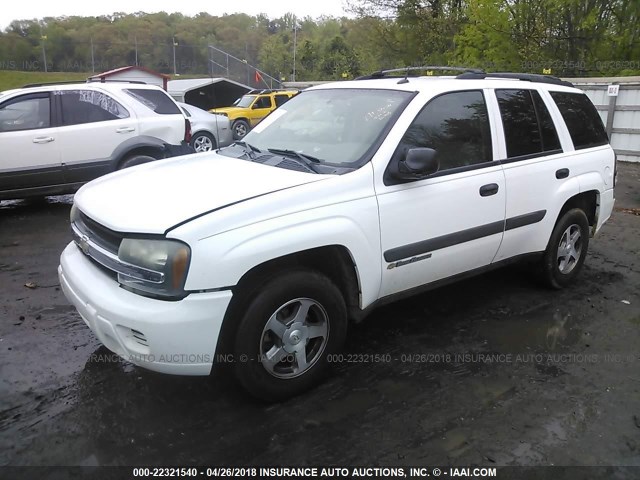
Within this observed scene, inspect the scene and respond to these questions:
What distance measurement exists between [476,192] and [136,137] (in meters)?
5.56

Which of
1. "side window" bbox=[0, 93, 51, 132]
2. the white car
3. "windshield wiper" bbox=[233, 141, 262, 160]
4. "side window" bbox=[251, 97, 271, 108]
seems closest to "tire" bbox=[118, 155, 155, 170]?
"side window" bbox=[0, 93, 51, 132]

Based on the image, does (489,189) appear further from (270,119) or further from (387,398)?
(270,119)

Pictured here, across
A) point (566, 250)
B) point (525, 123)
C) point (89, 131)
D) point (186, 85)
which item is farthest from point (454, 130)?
point (186, 85)

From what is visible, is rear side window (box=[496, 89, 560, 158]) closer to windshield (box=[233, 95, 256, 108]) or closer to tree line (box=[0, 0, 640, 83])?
tree line (box=[0, 0, 640, 83])

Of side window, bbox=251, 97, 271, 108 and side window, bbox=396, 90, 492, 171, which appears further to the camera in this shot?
side window, bbox=251, 97, 271, 108

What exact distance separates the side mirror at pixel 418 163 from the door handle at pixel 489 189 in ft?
2.11

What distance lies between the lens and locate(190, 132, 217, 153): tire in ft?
40.8

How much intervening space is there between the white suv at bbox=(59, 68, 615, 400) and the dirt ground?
33cm

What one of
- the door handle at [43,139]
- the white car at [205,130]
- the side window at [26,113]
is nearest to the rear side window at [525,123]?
the door handle at [43,139]

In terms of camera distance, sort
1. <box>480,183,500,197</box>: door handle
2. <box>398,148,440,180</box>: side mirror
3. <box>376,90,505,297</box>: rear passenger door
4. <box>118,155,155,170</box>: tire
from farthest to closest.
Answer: <box>118,155,155,170</box>: tire → <box>480,183,500,197</box>: door handle → <box>376,90,505,297</box>: rear passenger door → <box>398,148,440,180</box>: side mirror

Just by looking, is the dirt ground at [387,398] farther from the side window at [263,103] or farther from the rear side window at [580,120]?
the side window at [263,103]

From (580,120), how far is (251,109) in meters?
17.4

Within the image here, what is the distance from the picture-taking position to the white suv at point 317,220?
2652 mm

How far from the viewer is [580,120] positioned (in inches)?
185
